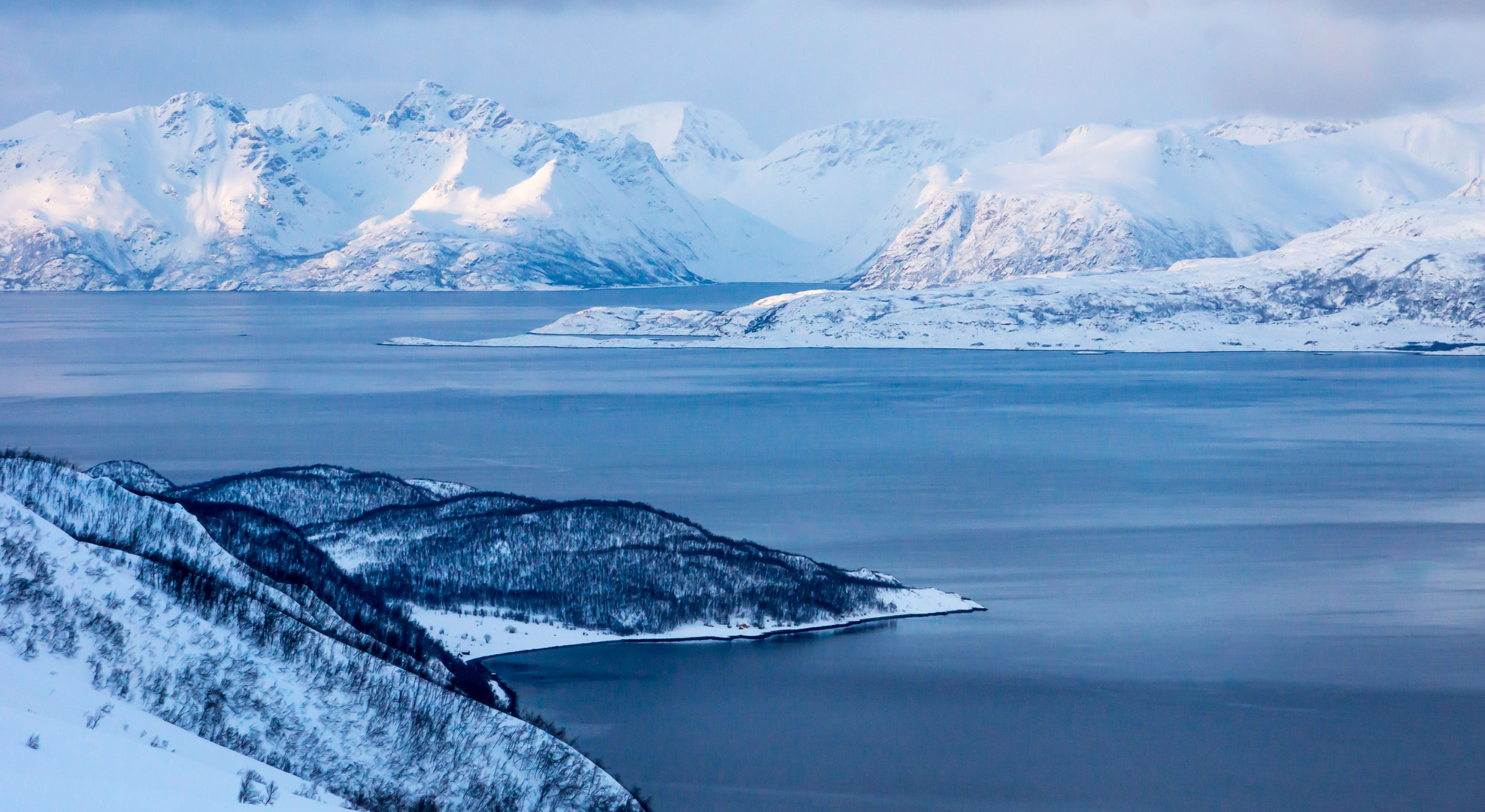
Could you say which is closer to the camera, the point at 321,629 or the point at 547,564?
the point at 321,629

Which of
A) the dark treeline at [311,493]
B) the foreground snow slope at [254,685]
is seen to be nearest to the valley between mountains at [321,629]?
the foreground snow slope at [254,685]

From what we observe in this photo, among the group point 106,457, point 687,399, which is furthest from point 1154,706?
point 687,399

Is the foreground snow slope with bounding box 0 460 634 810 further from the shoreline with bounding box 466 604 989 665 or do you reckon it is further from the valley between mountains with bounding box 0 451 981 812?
the shoreline with bounding box 466 604 989 665

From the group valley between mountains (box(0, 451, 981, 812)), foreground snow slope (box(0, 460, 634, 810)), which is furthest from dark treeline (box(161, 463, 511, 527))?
foreground snow slope (box(0, 460, 634, 810))

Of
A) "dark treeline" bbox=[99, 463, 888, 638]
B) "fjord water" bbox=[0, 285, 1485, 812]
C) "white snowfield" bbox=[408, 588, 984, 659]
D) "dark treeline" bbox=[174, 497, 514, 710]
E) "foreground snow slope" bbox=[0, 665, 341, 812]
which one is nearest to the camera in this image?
"foreground snow slope" bbox=[0, 665, 341, 812]

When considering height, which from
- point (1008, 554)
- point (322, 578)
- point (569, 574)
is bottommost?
point (1008, 554)

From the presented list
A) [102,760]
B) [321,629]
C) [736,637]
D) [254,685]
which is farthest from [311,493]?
[102,760]

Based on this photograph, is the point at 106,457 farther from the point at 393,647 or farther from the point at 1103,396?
the point at 1103,396

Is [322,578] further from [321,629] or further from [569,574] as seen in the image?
[321,629]
